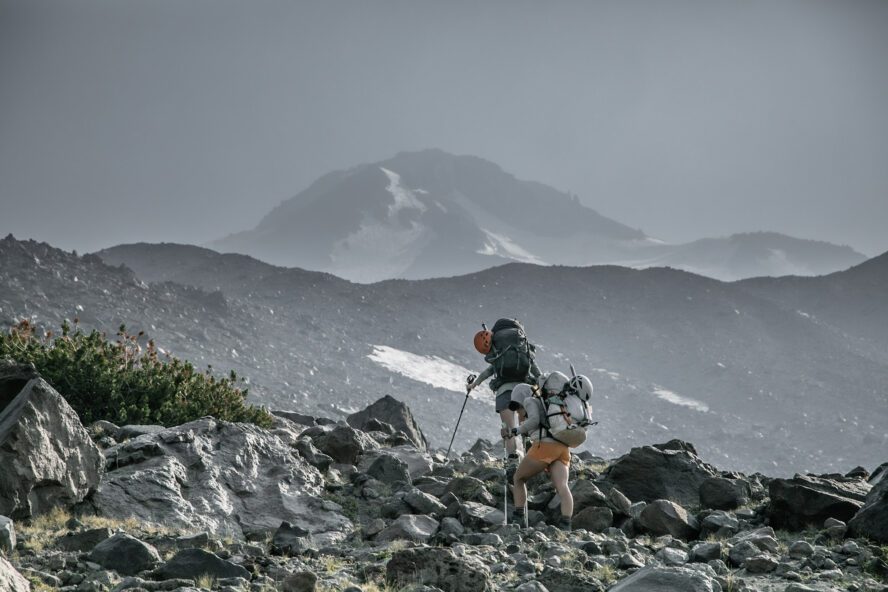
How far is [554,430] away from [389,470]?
358cm

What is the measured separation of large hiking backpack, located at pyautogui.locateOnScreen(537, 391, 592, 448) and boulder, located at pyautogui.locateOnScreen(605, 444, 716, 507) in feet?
7.54

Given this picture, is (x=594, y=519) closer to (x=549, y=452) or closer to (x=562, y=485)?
(x=562, y=485)

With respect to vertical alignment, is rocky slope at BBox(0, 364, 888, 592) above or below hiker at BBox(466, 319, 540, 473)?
below

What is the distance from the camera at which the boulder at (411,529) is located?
357 inches

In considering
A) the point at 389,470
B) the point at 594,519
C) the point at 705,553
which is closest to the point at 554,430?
the point at 594,519

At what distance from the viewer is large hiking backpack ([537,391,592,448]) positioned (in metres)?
9.94

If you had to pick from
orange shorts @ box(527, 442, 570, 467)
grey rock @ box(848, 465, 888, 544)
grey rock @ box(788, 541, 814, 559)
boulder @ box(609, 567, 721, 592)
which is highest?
orange shorts @ box(527, 442, 570, 467)

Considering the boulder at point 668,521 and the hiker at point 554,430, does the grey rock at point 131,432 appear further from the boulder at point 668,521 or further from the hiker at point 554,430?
the boulder at point 668,521

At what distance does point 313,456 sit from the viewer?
41.4 feet

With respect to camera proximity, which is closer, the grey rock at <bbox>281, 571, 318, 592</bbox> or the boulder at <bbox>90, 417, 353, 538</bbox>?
the grey rock at <bbox>281, 571, 318, 592</bbox>

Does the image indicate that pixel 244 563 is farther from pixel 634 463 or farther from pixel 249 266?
pixel 249 266

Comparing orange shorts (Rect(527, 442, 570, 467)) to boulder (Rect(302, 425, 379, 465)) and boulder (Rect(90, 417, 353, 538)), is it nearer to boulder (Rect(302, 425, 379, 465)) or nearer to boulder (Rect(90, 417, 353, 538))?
boulder (Rect(90, 417, 353, 538))

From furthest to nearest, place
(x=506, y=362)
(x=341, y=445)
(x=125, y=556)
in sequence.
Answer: (x=341, y=445) < (x=506, y=362) < (x=125, y=556)

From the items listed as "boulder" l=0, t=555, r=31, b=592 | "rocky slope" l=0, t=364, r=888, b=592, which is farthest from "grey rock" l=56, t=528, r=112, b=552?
"boulder" l=0, t=555, r=31, b=592
